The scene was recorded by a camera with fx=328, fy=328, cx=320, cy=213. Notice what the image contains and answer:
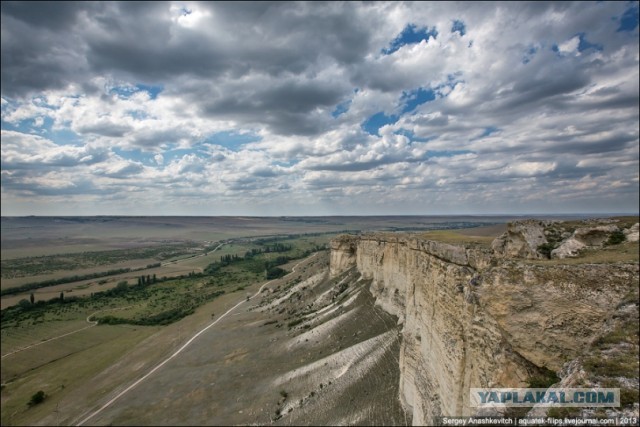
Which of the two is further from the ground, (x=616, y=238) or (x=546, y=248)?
(x=616, y=238)

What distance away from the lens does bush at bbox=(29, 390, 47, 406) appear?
146 ft

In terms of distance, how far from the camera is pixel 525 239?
14836 millimetres

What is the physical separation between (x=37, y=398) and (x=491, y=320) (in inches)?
2341

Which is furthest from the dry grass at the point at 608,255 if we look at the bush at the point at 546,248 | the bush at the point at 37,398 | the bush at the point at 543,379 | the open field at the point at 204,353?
the bush at the point at 37,398

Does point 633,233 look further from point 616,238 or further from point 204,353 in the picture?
point 204,353

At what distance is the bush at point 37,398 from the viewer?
1747 inches

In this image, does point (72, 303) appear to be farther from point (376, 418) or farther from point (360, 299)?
point (376, 418)

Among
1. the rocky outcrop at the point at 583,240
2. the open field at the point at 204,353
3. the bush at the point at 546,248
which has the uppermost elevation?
the rocky outcrop at the point at 583,240

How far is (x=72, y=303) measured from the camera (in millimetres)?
90125

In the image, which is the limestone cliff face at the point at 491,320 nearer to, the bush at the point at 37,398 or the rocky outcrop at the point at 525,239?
the rocky outcrop at the point at 525,239

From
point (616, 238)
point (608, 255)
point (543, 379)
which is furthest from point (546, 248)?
point (543, 379)

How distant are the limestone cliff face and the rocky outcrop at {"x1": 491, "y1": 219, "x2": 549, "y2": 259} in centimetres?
95

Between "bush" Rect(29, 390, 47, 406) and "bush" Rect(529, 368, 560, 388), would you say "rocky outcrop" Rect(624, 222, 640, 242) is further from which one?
"bush" Rect(29, 390, 47, 406)

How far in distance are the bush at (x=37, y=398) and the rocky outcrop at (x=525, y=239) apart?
5972 centimetres
